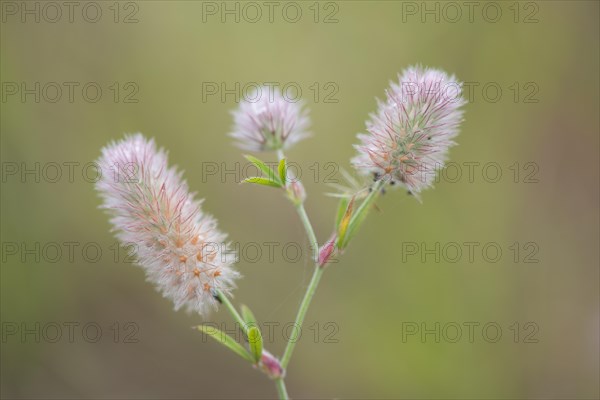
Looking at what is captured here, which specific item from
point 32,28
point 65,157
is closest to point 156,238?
point 65,157

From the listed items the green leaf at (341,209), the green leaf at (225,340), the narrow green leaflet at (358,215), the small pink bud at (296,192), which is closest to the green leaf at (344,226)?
the narrow green leaflet at (358,215)

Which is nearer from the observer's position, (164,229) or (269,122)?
(164,229)

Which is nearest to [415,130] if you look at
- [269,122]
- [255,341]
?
[269,122]

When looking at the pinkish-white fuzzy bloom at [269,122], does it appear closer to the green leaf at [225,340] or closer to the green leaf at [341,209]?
the green leaf at [341,209]

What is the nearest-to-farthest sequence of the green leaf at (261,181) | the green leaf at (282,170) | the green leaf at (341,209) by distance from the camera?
1. the green leaf at (261,181)
2. the green leaf at (282,170)
3. the green leaf at (341,209)

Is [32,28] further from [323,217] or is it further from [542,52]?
[542,52]

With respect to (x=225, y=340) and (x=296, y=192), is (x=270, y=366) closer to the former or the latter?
(x=225, y=340)
